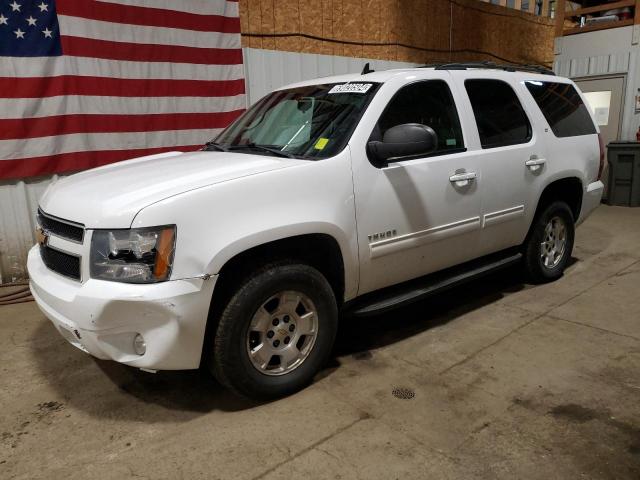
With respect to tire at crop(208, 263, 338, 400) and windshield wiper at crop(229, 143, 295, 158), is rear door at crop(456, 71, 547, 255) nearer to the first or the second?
windshield wiper at crop(229, 143, 295, 158)

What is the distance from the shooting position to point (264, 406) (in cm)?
303

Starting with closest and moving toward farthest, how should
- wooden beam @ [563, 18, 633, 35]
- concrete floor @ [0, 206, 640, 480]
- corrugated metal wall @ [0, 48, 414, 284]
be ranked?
concrete floor @ [0, 206, 640, 480]
corrugated metal wall @ [0, 48, 414, 284]
wooden beam @ [563, 18, 633, 35]

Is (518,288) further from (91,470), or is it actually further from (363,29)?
(363,29)

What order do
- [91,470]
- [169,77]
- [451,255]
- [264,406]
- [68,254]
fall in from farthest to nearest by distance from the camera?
[169,77] < [451,255] < [264,406] < [68,254] < [91,470]

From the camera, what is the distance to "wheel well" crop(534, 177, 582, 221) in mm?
4727

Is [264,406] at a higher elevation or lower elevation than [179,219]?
lower

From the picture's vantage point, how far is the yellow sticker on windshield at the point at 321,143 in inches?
127

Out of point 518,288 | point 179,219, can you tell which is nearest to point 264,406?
point 179,219

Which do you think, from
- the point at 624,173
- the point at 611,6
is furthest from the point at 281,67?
the point at 611,6

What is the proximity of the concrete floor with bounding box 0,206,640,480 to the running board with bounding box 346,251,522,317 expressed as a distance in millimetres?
392

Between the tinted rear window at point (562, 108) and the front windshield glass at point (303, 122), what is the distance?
197 cm

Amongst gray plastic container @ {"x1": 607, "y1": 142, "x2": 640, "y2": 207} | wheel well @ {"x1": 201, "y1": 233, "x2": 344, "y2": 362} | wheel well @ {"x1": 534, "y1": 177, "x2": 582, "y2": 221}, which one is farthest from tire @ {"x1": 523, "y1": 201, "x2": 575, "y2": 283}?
gray plastic container @ {"x1": 607, "y1": 142, "x2": 640, "y2": 207}

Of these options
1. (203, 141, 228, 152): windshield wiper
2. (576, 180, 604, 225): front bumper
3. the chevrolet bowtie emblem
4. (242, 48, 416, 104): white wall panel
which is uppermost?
(242, 48, 416, 104): white wall panel

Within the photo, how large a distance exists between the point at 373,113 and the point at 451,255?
4.11 ft
